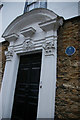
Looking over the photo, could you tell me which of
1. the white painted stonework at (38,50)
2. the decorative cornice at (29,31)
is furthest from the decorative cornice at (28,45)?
the decorative cornice at (29,31)

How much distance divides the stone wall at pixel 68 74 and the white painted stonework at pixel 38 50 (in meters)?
0.15

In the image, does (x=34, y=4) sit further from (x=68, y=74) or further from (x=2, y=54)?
(x=68, y=74)

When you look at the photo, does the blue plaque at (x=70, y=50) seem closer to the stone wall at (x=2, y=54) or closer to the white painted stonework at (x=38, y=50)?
the white painted stonework at (x=38, y=50)

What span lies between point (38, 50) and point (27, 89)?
1.37 m

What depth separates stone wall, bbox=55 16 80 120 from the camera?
2006mm

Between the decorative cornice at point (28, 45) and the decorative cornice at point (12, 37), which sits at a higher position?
the decorative cornice at point (12, 37)

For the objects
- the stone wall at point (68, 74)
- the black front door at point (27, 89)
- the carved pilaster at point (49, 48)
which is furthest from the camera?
the black front door at point (27, 89)

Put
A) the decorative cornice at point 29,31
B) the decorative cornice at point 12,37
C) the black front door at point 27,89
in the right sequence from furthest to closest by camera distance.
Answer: the decorative cornice at point 12,37
the decorative cornice at point 29,31
the black front door at point 27,89

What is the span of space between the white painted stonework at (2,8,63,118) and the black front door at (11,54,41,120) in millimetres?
193

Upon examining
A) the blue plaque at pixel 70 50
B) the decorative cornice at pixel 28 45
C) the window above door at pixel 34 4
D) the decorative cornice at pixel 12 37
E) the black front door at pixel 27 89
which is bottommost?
the black front door at pixel 27 89

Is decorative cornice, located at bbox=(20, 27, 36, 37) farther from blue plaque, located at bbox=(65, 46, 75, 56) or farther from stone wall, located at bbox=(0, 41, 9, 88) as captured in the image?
blue plaque, located at bbox=(65, 46, 75, 56)

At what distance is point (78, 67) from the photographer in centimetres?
219

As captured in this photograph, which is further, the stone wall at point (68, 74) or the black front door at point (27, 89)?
the black front door at point (27, 89)

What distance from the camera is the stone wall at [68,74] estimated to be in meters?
2.01
